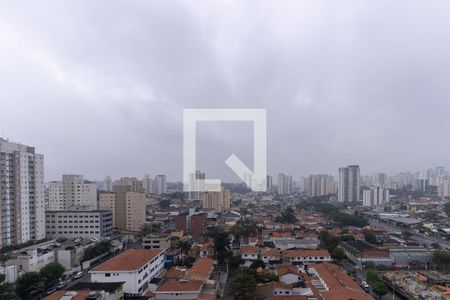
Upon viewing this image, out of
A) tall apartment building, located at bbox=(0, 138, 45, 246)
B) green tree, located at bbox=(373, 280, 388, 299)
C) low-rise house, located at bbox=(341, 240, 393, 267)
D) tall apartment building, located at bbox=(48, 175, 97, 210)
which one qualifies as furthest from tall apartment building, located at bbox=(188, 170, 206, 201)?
tall apartment building, located at bbox=(48, 175, 97, 210)

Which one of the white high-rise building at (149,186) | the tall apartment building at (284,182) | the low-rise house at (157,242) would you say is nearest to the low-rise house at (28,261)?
the low-rise house at (157,242)

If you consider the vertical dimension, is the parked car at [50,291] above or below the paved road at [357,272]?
above

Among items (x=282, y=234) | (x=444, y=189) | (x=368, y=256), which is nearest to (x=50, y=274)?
(x=368, y=256)

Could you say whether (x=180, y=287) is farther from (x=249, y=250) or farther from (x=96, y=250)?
(x=96, y=250)

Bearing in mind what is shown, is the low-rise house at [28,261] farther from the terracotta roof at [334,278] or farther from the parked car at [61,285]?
the terracotta roof at [334,278]

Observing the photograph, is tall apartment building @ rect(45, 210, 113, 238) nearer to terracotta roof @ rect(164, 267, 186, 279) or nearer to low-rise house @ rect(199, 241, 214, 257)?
low-rise house @ rect(199, 241, 214, 257)

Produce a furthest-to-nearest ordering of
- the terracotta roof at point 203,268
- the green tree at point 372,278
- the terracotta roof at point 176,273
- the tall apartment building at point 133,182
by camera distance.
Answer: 1. the tall apartment building at point 133,182
2. the terracotta roof at point 176,273
3. the terracotta roof at point 203,268
4. the green tree at point 372,278

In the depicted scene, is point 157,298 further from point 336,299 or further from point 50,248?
point 50,248
